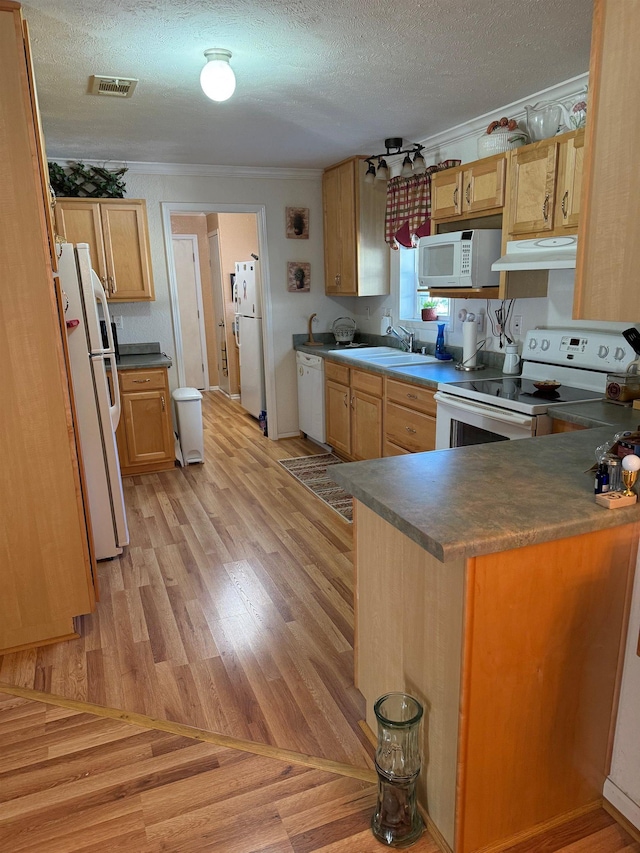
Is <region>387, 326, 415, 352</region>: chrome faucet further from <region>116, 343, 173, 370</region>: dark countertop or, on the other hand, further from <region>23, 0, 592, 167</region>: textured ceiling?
<region>116, 343, 173, 370</region>: dark countertop

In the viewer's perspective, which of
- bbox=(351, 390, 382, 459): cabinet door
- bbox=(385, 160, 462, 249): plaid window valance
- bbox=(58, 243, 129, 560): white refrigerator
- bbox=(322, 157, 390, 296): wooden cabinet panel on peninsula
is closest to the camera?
bbox=(58, 243, 129, 560): white refrigerator

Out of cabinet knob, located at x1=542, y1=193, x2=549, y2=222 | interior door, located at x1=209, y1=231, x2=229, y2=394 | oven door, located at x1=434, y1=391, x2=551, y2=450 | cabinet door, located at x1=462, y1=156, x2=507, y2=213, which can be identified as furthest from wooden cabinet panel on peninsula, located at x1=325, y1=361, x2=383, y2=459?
interior door, located at x1=209, y1=231, x2=229, y2=394

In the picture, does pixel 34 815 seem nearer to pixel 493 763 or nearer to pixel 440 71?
pixel 493 763

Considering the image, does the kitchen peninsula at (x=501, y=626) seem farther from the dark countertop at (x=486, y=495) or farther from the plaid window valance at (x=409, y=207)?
the plaid window valance at (x=409, y=207)

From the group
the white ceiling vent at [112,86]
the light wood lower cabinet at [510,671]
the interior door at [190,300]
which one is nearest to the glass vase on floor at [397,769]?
the light wood lower cabinet at [510,671]

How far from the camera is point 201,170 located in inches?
198

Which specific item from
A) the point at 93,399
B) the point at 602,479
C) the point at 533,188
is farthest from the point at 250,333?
the point at 602,479

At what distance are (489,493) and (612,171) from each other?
34.3 inches

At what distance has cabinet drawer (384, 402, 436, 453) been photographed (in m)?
3.55

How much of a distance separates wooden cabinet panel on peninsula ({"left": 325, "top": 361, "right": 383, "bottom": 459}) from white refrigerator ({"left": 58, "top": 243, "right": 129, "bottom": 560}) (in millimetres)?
1793

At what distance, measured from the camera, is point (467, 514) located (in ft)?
4.50

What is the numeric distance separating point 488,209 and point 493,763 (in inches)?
108

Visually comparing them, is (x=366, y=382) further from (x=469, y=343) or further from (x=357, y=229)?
(x=357, y=229)

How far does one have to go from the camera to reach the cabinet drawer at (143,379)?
4.54 m
